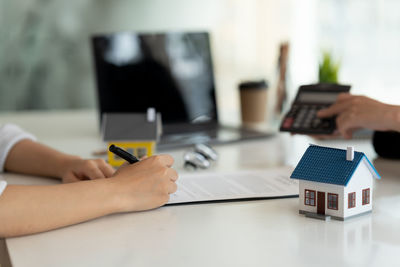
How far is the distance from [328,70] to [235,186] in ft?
2.73

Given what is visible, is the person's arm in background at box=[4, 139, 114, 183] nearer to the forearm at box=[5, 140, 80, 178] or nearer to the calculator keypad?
the forearm at box=[5, 140, 80, 178]

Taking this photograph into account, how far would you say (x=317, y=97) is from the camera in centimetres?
135

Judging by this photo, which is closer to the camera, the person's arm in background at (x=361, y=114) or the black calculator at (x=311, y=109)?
the person's arm in background at (x=361, y=114)

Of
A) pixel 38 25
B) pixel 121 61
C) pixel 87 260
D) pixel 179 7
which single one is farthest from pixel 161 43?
pixel 179 7

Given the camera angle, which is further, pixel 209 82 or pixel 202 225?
pixel 209 82

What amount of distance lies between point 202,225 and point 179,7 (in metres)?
2.39

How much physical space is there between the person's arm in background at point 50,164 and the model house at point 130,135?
0.10 m

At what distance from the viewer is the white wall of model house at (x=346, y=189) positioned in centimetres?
81

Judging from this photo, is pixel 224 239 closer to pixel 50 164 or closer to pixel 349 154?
pixel 349 154

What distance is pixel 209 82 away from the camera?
5.60 feet

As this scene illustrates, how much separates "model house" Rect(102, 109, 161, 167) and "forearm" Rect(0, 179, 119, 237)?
13.9 inches

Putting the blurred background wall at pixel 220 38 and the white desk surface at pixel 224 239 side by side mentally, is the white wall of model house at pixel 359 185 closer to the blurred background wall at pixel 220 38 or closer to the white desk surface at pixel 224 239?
the white desk surface at pixel 224 239

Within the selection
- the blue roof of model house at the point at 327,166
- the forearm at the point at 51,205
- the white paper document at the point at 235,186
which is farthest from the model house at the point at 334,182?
the forearm at the point at 51,205

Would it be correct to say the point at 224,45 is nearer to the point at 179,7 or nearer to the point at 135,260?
the point at 179,7
